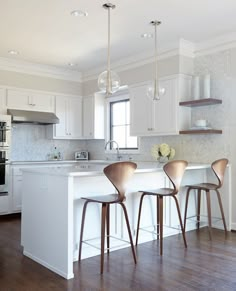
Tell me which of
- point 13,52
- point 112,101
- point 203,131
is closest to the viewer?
point 203,131

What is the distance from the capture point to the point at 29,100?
19.4ft

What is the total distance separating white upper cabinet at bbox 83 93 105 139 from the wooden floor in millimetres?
3162

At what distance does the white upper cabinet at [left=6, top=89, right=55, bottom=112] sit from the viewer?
18.7ft

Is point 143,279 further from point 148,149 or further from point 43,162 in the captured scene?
point 43,162

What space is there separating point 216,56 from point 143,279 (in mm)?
3361

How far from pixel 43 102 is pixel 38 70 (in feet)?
2.00

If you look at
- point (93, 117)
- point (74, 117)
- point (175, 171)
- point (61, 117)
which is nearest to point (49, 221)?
point (175, 171)

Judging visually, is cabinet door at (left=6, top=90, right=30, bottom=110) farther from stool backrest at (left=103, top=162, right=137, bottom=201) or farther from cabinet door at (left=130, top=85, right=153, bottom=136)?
stool backrest at (left=103, top=162, right=137, bottom=201)

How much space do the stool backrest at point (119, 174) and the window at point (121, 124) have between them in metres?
3.05

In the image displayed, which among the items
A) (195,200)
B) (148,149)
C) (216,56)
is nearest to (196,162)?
(195,200)

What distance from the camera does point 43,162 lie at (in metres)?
5.80

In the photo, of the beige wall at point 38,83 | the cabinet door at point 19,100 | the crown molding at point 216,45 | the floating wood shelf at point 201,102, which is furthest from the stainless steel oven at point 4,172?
the crown molding at point 216,45

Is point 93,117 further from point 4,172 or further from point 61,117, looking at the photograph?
point 4,172

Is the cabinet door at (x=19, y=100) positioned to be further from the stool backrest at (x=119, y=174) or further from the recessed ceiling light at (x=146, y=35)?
the stool backrest at (x=119, y=174)
